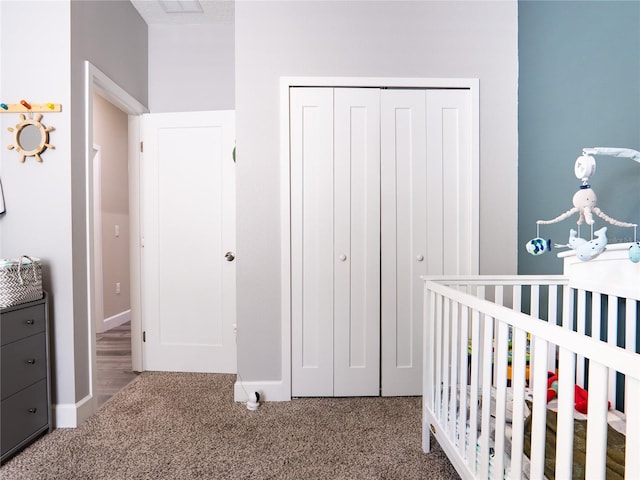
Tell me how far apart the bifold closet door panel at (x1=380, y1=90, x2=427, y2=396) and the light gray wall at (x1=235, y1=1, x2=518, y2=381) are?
26 centimetres

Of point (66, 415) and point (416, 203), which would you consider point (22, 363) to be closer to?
point (66, 415)

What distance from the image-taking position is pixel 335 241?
219 cm

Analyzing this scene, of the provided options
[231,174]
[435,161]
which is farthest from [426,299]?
[231,174]

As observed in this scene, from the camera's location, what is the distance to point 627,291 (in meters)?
1.31

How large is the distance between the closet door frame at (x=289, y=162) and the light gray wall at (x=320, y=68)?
0.04 m

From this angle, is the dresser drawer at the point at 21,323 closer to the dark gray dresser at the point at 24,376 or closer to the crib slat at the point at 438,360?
the dark gray dresser at the point at 24,376

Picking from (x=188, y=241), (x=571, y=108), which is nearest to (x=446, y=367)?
(x=571, y=108)

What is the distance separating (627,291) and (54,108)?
2.48 meters

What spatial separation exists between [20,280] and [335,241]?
1.48m

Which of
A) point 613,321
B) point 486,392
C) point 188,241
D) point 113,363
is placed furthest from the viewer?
point 113,363

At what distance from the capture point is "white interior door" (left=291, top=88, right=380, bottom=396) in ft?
7.13

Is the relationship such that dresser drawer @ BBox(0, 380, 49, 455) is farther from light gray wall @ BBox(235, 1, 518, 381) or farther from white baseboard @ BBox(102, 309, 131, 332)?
white baseboard @ BBox(102, 309, 131, 332)

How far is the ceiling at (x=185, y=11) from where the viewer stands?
2.46 metres

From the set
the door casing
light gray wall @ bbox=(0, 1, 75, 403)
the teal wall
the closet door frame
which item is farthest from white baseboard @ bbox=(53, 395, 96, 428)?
the teal wall
